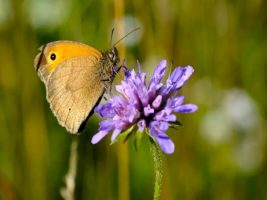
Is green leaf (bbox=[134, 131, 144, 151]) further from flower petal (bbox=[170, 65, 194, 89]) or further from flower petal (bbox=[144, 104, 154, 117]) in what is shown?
flower petal (bbox=[170, 65, 194, 89])

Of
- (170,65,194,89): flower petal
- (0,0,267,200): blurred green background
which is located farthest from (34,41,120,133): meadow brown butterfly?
(0,0,267,200): blurred green background

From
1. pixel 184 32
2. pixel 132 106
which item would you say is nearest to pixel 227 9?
pixel 184 32

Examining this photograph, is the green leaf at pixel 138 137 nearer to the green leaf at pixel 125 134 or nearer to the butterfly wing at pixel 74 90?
the green leaf at pixel 125 134

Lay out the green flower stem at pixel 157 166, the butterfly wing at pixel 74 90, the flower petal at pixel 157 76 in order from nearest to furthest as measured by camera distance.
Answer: the green flower stem at pixel 157 166
the flower petal at pixel 157 76
the butterfly wing at pixel 74 90

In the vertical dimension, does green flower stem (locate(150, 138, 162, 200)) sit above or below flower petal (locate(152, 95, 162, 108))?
below

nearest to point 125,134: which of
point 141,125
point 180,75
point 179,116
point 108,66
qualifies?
point 141,125

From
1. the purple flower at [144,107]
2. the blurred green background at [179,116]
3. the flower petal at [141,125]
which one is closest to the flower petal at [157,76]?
the purple flower at [144,107]
